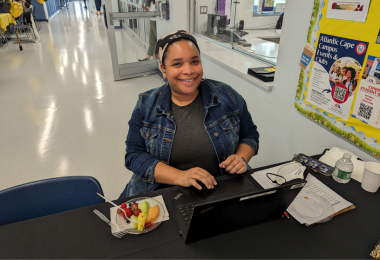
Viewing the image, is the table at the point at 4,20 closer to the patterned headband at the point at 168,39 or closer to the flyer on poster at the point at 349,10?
the patterned headband at the point at 168,39

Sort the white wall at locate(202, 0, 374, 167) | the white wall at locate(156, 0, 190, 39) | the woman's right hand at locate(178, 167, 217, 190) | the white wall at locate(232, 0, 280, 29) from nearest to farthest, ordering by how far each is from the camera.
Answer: the woman's right hand at locate(178, 167, 217, 190)
the white wall at locate(202, 0, 374, 167)
the white wall at locate(232, 0, 280, 29)
the white wall at locate(156, 0, 190, 39)

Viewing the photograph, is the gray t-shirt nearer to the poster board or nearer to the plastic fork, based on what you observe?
the plastic fork

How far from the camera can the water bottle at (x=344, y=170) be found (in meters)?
1.19

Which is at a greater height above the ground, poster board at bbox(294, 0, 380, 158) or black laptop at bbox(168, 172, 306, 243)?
poster board at bbox(294, 0, 380, 158)

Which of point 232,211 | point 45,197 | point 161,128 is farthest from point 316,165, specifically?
point 45,197

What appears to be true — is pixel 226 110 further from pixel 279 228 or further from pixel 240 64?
pixel 240 64

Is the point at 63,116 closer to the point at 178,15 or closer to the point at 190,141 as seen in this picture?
the point at 178,15

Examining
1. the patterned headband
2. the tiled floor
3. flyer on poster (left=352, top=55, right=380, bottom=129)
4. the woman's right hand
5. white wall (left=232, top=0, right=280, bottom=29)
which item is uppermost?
white wall (left=232, top=0, right=280, bottom=29)

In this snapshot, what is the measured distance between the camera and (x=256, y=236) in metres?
0.90

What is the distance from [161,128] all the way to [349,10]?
1182mm

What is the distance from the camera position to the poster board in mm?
1265

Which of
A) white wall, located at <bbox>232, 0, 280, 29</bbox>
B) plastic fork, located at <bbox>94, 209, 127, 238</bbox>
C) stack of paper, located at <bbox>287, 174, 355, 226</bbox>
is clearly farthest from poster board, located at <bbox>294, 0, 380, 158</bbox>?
white wall, located at <bbox>232, 0, 280, 29</bbox>

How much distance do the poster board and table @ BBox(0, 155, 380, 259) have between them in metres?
0.59

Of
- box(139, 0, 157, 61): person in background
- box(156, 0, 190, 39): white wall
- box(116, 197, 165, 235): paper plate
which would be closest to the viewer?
box(116, 197, 165, 235): paper plate
